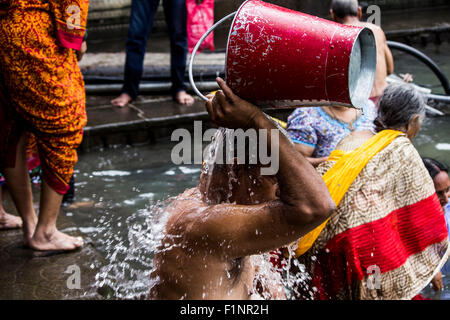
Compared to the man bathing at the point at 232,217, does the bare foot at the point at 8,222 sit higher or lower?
lower

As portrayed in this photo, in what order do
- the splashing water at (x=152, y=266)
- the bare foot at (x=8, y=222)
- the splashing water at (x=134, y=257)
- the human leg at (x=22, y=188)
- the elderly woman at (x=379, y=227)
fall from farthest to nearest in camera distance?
the bare foot at (x=8, y=222)
the human leg at (x=22, y=188)
the elderly woman at (x=379, y=227)
the splashing water at (x=134, y=257)
the splashing water at (x=152, y=266)

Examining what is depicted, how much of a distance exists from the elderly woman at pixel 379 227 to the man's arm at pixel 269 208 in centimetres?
92

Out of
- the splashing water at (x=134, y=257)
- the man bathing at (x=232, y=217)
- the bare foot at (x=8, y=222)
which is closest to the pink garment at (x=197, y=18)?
the splashing water at (x=134, y=257)

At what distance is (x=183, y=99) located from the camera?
234 inches

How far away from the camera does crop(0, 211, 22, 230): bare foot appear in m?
3.71

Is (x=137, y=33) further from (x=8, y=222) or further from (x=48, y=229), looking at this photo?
(x=48, y=229)

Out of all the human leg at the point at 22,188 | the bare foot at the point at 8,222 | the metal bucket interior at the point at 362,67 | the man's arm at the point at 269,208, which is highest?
the metal bucket interior at the point at 362,67

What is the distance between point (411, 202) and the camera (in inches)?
107

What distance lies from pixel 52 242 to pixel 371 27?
276 cm

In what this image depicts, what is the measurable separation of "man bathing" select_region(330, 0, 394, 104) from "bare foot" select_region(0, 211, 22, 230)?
2.54 metres

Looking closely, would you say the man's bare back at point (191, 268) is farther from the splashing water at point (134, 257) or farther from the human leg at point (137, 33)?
the human leg at point (137, 33)

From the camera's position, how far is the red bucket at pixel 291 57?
1552mm

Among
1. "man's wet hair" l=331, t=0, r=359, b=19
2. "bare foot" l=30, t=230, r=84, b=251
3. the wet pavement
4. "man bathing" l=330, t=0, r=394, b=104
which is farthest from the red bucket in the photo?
"man's wet hair" l=331, t=0, r=359, b=19
